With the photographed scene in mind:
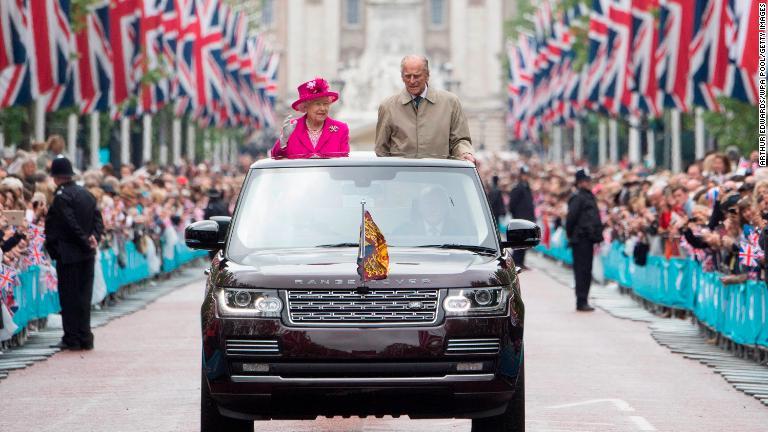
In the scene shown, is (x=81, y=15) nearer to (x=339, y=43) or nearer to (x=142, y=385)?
(x=142, y=385)

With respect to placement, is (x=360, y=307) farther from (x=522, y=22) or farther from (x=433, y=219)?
A: (x=522, y=22)

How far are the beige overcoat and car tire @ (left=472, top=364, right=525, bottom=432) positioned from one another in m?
2.66

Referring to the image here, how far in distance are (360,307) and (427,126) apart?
10.4 ft

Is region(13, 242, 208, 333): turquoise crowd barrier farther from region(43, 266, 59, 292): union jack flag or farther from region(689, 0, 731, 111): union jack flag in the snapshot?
region(689, 0, 731, 111): union jack flag

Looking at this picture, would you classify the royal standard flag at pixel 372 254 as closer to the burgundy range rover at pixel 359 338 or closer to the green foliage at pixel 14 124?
the burgundy range rover at pixel 359 338

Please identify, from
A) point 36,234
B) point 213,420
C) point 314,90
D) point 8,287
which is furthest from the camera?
point 36,234

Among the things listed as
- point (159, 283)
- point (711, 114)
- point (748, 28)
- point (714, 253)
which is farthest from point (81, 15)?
point (714, 253)

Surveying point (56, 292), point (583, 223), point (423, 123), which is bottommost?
point (56, 292)

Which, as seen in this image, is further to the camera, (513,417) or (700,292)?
(700,292)

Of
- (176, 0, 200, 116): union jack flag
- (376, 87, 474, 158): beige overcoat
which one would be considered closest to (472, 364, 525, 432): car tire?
(376, 87, 474, 158): beige overcoat

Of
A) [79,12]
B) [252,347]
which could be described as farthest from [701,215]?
[79,12]

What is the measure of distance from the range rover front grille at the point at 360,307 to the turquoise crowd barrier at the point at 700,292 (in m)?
7.57

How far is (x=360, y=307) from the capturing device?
9516 millimetres

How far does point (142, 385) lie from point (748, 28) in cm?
1357
